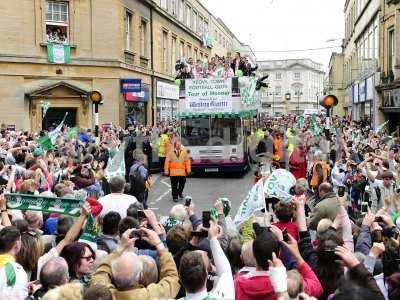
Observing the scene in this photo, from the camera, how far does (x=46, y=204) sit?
20.2 ft

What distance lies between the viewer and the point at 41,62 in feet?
88.9

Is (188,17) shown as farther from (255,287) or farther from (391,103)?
(255,287)

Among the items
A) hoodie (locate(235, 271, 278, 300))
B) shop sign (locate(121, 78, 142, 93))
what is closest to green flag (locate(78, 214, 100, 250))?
hoodie (locate(235, 271, 278, 300))

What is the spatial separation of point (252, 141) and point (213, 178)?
3554 millimetres

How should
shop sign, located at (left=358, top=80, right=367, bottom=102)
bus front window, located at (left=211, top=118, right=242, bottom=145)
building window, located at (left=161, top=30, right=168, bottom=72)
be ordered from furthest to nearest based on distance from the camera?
building window, located at (left=161, top=30, right=168, bottom=72) → shop sign, located at (left=358, top=80, right=367, bottom=102) → bus front window, located at (left=211, top=118, right=242, bottom=145)

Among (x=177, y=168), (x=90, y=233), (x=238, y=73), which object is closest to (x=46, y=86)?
(x=238, y=73)

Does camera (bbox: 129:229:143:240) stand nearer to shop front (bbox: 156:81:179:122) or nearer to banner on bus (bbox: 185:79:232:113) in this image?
banner on bus (bbox: 185:79:232:113)

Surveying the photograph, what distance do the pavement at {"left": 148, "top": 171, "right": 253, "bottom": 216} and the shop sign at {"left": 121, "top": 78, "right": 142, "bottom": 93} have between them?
816 centimetres

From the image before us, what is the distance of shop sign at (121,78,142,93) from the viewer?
94.6 ft

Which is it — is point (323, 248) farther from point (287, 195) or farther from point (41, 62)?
point (41, 62)

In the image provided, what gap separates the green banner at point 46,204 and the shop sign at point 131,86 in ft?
74.4

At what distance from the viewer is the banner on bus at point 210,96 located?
1967cm

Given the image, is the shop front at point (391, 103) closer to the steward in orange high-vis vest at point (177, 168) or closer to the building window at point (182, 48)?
the steward in orange high-vis vest at point (177, 168)

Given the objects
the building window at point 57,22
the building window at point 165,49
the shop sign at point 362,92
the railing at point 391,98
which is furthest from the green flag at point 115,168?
the building window at point 165,49
